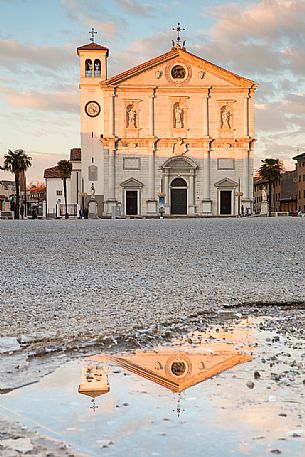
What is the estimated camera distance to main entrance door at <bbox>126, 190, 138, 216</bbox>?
60.9m

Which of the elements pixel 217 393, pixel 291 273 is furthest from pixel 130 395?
pixel 291 273

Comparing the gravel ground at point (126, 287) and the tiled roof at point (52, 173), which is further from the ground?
the tiled roof at point (52, 173)

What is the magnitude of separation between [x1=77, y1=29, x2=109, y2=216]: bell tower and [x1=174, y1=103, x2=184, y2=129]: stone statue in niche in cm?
623

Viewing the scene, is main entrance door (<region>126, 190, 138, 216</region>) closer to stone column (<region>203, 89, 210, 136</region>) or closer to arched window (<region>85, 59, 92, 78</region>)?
stone column (<region>203, 89, 210, 136</region>)

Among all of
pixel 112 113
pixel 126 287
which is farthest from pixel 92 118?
pixel 126 287

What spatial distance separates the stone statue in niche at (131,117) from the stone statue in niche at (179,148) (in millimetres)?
3897

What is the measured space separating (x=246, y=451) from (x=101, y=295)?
13.3 feet

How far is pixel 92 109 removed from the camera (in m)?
60.8

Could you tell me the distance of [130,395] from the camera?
8.41ft

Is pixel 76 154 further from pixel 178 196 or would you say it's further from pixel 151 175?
pixel 178 196

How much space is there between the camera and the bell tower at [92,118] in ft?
199

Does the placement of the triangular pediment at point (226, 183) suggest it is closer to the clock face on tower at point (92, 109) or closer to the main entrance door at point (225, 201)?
the main entrance door at point (225, 201)

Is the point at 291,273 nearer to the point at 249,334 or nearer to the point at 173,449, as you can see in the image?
the point at 249,334

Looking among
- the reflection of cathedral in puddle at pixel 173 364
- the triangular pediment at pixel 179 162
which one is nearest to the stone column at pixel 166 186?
the triangular pediment at pixel 179 162
